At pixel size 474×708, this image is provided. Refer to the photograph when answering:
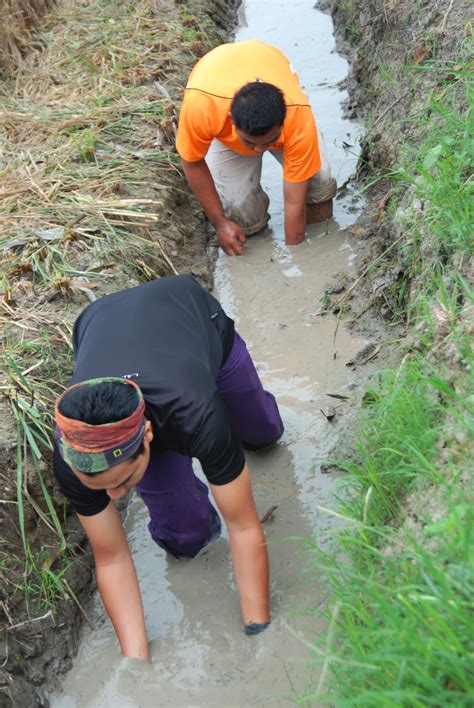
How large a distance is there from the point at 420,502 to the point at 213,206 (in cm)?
319

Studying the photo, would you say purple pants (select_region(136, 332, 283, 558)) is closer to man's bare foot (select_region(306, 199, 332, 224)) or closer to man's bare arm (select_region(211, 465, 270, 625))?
man's bare arm (select_region(211, 465, 270, 625))

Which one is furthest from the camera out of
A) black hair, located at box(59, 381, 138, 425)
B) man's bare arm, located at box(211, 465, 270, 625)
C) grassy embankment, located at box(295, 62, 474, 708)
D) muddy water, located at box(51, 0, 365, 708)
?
muddy water, located at box(51, 0, 365, 708)

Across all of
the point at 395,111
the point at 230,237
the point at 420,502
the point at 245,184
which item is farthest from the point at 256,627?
the point at 395,111

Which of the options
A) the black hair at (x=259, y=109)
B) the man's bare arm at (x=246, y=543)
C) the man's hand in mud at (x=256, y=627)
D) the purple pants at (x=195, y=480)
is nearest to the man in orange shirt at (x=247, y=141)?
the black hair at (x=259, y=109)

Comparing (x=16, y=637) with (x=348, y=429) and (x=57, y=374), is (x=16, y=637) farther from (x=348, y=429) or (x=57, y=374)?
(x=348, y=429)

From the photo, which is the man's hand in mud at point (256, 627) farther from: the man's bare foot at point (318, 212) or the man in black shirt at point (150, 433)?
the man's bare foot at point (318, 212)

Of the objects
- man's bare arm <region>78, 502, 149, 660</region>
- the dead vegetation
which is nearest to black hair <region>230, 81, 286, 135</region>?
man's bare arm <region>78, 502, 149, 660</region>

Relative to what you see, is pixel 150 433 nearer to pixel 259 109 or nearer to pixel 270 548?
pixel 270 548

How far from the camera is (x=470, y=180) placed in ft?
10.9

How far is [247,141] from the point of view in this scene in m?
4.41

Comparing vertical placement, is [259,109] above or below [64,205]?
above

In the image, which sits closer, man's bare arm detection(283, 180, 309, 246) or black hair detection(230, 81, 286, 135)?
black hair detection(230, 81, 286, 135)

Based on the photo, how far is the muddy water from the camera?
2.72m

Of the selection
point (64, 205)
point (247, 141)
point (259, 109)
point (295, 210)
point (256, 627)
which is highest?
point (259, 109)
